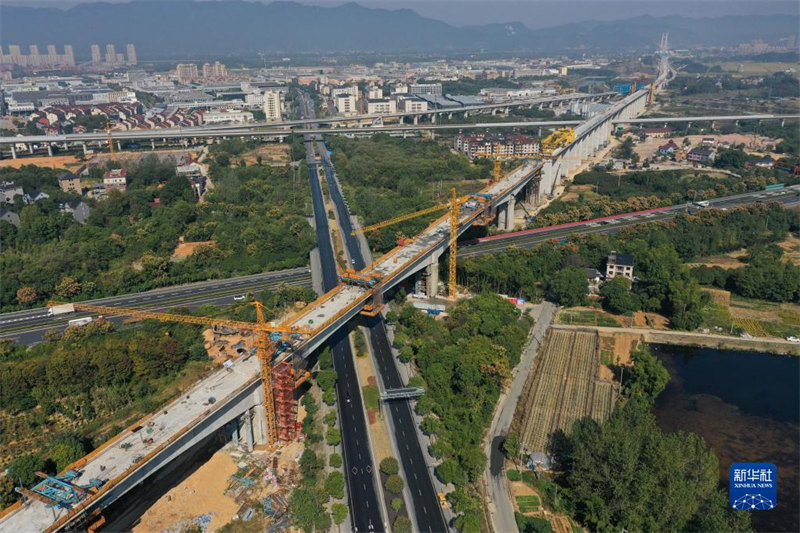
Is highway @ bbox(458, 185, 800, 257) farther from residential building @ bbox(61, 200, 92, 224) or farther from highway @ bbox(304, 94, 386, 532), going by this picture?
residential building @ bbox(61, 200, 92, 224)

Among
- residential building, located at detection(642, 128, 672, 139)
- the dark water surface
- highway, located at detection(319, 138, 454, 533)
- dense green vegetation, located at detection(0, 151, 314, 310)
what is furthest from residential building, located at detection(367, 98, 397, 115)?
the dark water surface

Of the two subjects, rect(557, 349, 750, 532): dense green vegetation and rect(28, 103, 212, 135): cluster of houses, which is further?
rect(28, 103, 212, 135): cluster of houses

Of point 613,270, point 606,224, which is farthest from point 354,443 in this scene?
point 606,224

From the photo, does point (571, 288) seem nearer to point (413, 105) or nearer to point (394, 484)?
point (394, 484)

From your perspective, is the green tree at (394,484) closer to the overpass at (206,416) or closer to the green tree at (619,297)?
the overpass at (206,416)

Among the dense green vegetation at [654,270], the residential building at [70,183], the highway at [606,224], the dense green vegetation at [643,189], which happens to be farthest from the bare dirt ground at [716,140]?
the residential building at [70,183]

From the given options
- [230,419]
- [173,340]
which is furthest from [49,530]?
[173,340]
